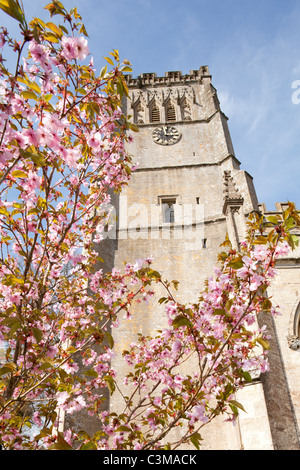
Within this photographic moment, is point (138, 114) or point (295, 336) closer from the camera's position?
point (295, 336)

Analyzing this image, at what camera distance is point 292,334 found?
1045cm

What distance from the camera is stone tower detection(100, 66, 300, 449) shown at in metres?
9.21

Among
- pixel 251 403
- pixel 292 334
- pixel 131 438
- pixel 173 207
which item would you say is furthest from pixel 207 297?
pixel 173 207

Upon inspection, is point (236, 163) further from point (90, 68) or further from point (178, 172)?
point (90, 68)

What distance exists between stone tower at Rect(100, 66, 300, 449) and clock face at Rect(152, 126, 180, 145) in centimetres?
6

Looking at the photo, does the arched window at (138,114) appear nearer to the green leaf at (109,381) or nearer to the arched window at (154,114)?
the arched window at (154,114)

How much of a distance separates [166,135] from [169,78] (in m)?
6.92

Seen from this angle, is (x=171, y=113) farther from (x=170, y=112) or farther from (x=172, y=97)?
(x=172, y=97)

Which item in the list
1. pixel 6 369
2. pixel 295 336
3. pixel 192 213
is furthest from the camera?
pixel 192 213

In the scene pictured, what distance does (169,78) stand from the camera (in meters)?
24.2

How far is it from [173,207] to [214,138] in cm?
512

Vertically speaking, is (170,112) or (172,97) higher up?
(172,97)

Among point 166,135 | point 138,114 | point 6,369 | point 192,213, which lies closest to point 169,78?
point 138,114

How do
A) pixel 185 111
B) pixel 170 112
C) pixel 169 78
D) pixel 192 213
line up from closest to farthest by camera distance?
pixel 192 213 → pixel 185 111 → pixel 170 112 → pixel 169 78
